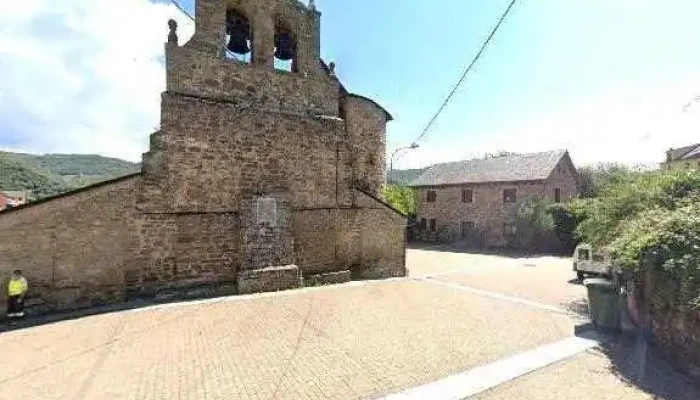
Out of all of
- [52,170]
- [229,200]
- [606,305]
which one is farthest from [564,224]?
[52,170]

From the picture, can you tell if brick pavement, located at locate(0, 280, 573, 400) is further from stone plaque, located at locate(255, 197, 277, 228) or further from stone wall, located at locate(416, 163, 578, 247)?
stone wall, located at locate(416, 163, 578, 247)

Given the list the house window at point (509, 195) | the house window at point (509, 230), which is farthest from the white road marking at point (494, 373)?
the house window at point (509, 195)

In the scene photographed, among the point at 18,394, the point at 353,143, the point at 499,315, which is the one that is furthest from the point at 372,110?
the point at 18,394

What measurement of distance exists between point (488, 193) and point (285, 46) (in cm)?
2102

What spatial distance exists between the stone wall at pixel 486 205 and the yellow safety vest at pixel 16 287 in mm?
27085

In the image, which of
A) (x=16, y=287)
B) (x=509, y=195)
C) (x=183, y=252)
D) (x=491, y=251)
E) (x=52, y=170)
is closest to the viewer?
(x=16, y=287)

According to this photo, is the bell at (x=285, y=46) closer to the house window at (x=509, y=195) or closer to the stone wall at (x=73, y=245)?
the stone wall at (x=73, y=245)

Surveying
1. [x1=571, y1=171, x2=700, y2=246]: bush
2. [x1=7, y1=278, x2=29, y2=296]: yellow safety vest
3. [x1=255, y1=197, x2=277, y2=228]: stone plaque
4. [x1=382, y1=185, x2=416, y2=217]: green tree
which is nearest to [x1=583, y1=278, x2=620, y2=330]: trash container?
[x1=571, y1=171, x2=700, y2=246]: bush

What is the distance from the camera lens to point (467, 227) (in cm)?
3052

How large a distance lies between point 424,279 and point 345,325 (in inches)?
277

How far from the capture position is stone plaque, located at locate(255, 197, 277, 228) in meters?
12.1

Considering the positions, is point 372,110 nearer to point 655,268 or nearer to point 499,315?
point 499,315

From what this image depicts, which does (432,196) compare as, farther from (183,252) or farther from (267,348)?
(267,348)

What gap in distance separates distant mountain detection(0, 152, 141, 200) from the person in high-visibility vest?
116 feet
